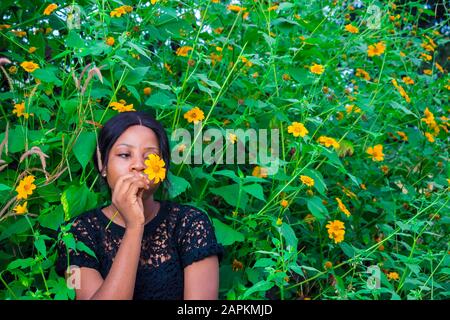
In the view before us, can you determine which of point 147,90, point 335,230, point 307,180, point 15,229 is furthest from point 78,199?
point 335,230

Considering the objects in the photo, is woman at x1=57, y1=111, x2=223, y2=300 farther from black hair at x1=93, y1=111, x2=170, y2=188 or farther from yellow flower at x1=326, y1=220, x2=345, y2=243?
yellow flower at x1=326, y1=220, x2=345, y2=243

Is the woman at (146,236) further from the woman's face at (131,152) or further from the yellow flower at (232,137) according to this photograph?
the yellow flower at (232,137)

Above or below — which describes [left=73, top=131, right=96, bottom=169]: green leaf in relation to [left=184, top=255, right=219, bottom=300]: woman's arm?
above

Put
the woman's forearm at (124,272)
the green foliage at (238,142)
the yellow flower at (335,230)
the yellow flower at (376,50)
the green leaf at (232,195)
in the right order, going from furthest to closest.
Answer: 1. the yellow flower at (376,50)
2. the yellow flower at (335,230)
3. the green leaf at (232,195)
4. the green foliage at (238,142)
5. the woman's forearm at (124,272)

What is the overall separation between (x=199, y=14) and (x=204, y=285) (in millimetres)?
1295

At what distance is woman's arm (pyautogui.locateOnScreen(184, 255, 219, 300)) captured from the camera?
1903 mm

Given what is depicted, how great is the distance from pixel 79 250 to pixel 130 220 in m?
0.22

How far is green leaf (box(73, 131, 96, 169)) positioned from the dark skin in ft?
0.32

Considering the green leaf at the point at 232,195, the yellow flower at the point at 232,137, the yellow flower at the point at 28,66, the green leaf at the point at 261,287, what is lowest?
the green leaf at the point at 261,287

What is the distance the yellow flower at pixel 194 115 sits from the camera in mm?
2277

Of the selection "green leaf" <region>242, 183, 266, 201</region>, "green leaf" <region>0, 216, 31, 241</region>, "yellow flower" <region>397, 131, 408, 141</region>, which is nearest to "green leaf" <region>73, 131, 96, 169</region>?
"green leaf" <region>0, 216, 31, 241</region>

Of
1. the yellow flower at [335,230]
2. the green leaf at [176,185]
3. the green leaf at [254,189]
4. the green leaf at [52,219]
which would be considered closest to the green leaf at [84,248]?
the green leaf at [52,219]

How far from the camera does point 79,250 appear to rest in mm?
1915
